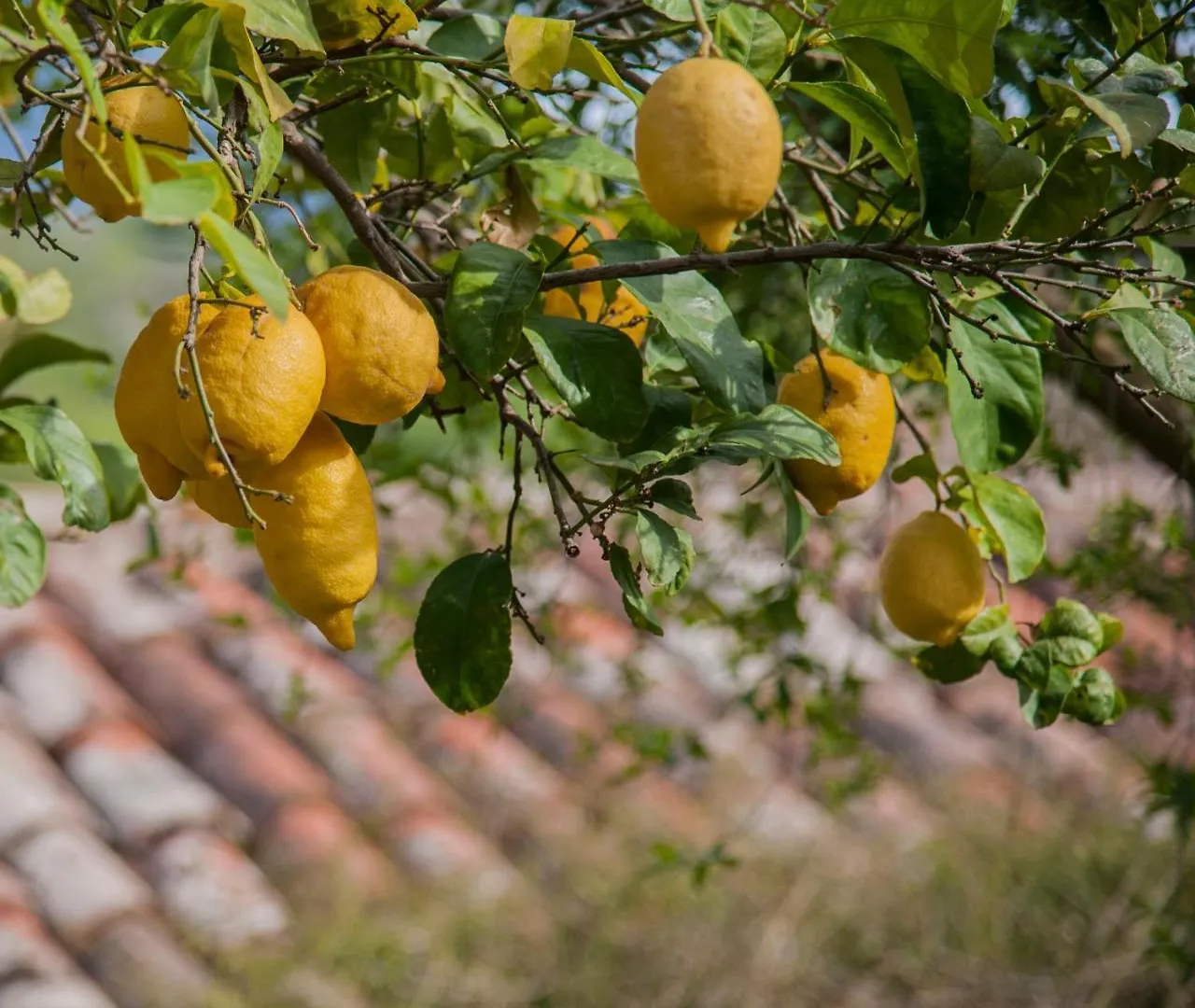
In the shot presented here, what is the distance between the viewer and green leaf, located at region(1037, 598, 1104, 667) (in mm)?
782

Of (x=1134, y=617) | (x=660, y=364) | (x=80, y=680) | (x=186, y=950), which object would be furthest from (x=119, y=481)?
(x=1134, y=617)

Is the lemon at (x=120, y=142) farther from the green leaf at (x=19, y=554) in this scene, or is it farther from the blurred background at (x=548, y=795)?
the blurred background at (x=548, y=795)

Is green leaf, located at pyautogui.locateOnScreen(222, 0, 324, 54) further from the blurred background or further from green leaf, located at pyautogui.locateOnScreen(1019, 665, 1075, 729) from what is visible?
the blurred background

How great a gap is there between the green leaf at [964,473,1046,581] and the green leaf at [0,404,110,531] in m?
0.55

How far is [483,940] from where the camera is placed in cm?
260

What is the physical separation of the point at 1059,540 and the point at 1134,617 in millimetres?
370

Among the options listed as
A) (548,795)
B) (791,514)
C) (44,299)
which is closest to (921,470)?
(791,514)

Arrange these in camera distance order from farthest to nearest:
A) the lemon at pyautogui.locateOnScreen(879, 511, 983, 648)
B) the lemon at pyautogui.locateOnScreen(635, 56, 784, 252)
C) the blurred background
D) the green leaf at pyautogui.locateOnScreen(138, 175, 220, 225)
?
the blurred background → the lemon at pyautogui.locateOnScreen(879, 511, 983, 648) → the lemon at pyautogui.locateOnScreen(635, 56, 784, 252) → the green leaf at pyautogui.locateOnScreen(138, 175, 220, 225)

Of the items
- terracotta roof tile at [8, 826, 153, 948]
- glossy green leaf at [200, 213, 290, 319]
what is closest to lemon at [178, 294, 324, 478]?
glossy green leaf at [200, 213, 290, 319]

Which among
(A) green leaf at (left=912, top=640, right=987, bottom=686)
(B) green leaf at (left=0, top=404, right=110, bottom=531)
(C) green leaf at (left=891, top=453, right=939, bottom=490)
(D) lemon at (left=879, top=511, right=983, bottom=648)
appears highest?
(B) green leaf at (left=0, top=404, right=110, bottom=531)

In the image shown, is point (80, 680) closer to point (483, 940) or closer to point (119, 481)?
point (483, 940)

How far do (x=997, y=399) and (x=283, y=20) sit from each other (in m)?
0.42

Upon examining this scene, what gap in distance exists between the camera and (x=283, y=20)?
0.55m

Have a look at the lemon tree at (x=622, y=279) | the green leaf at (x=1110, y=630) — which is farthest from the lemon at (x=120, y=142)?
the green leaf at (x=1110, y=630)
